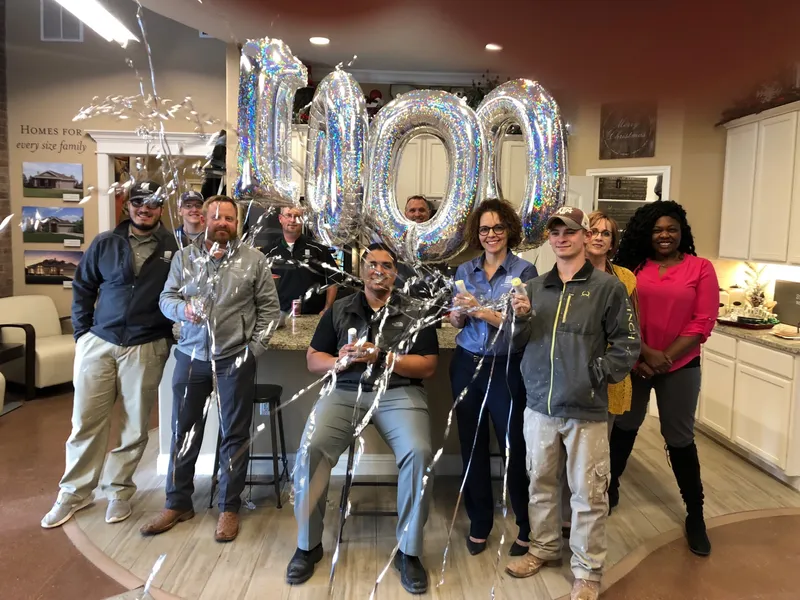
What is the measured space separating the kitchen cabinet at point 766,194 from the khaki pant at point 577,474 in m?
1.84

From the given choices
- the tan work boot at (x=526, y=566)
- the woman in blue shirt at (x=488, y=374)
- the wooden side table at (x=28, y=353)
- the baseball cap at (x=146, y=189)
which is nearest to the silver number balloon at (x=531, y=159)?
the woman in blue shirt at (x=488, y=374)

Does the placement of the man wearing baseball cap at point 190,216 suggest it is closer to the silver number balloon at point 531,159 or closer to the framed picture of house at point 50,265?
the silver number balloon at point 531,159

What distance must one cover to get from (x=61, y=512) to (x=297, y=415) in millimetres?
963

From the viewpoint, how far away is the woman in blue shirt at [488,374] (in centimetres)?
149

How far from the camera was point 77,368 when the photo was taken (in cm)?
196

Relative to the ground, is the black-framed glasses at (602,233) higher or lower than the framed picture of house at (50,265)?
higher

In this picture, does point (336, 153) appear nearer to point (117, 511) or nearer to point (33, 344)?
point (117, 511)

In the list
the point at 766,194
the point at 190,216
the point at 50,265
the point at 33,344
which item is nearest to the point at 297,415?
the point at 190,216

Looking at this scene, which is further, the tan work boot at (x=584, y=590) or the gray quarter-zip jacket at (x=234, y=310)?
the gray quarter-zip jacket at (x=234, y=310)

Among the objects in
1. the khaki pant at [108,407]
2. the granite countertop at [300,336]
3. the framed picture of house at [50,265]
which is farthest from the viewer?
the framed picture of house at [50,265]

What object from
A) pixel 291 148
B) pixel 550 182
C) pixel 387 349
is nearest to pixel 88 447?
pixel 387 349

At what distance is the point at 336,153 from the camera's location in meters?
0.86

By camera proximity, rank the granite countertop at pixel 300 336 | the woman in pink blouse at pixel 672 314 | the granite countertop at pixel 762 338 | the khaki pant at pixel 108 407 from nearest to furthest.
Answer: the woman in pink blouse at pixel 672 314, the khaki pant at pixel 108 407, the granite countertop at pixel 300 336, the granite countertop at pixel 762 338

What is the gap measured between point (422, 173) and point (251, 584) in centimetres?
262
